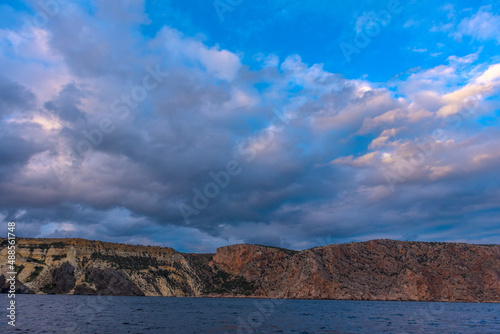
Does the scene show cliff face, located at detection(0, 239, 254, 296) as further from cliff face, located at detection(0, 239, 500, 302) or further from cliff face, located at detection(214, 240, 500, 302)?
cliff face, located at detection(214, 240, 500, 302)

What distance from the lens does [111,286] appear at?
17600cm

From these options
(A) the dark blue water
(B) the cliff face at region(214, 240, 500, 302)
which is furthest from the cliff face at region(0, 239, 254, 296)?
(A) the dark blue water

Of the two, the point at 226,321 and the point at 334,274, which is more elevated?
the point at 334,274

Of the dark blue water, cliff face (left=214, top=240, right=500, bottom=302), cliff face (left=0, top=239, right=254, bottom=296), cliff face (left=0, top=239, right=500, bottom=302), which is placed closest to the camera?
the dark blue water

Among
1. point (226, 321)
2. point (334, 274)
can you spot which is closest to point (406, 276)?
point (334, 274)

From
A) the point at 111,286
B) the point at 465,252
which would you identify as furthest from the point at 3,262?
the point at 465,252

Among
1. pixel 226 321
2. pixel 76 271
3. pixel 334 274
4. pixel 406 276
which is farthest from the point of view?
pixel 334 274

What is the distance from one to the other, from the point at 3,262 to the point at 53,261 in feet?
67.6

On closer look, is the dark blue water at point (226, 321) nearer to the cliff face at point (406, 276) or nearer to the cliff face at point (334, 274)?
the cliff face at point (334, 274)

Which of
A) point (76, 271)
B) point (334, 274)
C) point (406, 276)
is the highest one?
point (406, 276)

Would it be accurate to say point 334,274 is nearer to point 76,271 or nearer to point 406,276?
point 406,276

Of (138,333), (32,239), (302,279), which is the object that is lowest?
(138,333)

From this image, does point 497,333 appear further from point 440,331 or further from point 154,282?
point 154,282

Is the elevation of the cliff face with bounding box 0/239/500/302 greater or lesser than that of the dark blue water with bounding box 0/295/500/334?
greater
